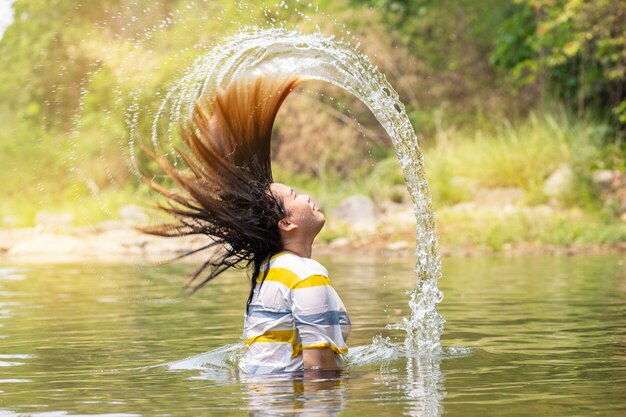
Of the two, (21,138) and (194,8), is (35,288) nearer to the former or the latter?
(194,8)

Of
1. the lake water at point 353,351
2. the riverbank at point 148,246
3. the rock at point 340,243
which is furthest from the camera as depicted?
the rock at point 340,243

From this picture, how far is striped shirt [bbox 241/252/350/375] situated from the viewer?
6.53 m

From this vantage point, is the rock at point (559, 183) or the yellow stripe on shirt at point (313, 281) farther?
the rock at point (559, 183)

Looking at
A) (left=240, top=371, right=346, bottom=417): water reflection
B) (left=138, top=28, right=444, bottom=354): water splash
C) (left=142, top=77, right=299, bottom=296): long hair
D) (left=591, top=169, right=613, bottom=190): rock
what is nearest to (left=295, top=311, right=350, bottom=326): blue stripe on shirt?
(left=240, top=371, right=346, bottom=417): water reflection

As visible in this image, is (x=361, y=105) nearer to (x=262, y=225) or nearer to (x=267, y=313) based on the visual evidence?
(x=262, y=225)

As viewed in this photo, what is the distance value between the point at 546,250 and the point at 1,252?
1300cm

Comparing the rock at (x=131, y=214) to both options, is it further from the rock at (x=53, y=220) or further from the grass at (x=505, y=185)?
the rock at (x=53, y=220)

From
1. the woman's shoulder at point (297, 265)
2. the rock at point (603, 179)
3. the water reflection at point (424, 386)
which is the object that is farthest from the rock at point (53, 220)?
the woman's shoulder at point (297, 265)

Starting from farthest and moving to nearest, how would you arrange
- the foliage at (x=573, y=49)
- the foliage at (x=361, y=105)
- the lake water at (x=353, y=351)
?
the foliage at (x=361, y=105)
the foliage at (x=573, y=49)
the lake water at (x=353, y=351)

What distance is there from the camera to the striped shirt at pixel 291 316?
653 centimetres

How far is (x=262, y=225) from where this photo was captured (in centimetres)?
687

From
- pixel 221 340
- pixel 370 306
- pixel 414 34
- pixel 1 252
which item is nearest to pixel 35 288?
pixel 370 306

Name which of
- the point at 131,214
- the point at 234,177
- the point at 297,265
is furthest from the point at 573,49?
the point at 297,265

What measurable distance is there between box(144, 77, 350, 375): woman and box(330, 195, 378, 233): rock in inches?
709
